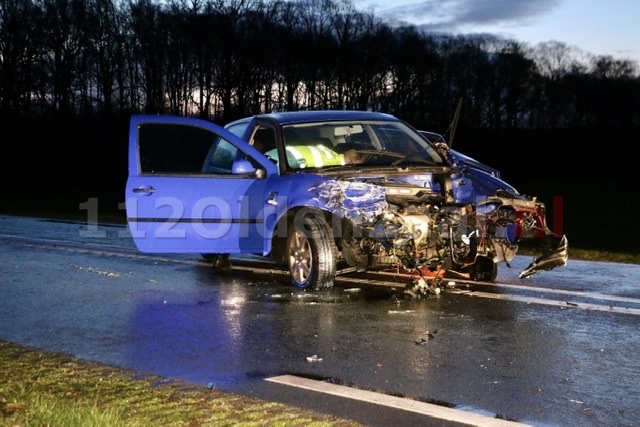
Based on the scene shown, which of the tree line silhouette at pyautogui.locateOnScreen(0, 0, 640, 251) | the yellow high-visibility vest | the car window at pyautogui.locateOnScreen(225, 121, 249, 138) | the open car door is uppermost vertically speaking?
the tree line silhouette at pyautogui.locateOnScreen(0, 0, 640, 251)

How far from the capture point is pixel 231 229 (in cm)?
1009

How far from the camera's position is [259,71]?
274 feet

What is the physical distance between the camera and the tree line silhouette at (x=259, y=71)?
76.1m

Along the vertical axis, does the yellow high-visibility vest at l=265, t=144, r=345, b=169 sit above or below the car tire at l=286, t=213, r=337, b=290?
above

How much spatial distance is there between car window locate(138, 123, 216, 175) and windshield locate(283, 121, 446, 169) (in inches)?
39.2

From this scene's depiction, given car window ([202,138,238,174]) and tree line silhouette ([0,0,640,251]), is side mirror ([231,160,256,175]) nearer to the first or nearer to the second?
car window ([202,138,238,174])

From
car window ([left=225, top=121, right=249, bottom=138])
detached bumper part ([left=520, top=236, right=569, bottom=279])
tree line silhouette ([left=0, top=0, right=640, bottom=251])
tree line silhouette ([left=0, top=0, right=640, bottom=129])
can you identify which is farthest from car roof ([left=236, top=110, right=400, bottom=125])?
tree line silhouette ([left=0, top=0, right=640, bottom=129])

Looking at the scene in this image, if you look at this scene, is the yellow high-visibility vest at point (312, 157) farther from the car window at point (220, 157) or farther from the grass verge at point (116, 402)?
the grass verge at point (116, 402)

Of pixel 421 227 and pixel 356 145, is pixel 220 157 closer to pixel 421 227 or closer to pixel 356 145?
pixel 356 145

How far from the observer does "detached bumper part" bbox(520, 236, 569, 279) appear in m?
9.59


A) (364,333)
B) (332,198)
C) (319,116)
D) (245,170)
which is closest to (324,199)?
(332,198)

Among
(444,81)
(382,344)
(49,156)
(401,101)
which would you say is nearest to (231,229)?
(382,344)

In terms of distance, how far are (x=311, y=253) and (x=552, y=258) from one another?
2.40 m

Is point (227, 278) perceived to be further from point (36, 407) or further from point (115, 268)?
point (36, 407)
